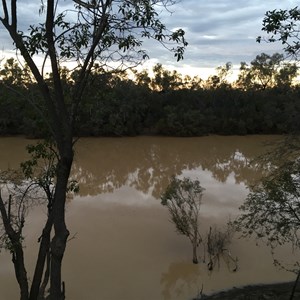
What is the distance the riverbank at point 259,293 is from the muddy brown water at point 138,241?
1.05 ft

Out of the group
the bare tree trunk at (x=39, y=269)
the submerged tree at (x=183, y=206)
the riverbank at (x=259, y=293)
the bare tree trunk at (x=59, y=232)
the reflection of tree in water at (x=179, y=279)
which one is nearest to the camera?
the bare tree trunk at (x=59, y=232)

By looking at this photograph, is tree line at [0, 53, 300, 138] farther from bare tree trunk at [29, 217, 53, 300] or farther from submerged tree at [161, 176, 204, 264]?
bare tree trunk at [29, 217, 53, 300]

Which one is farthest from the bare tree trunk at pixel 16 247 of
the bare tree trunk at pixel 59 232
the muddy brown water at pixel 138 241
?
the muddy brown water at pixel 138 241

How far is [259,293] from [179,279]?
222 cm

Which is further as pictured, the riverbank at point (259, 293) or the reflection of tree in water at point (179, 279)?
the reflection of tree in water at point (179, 279)

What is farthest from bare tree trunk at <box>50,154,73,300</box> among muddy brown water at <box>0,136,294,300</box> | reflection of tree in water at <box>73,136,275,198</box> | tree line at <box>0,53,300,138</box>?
tree line at <box>0,53,300,138</box>

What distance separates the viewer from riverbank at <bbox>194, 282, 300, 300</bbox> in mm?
8773

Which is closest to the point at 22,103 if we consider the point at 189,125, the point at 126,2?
the point at 126,2

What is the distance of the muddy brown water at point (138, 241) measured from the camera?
1020 cm

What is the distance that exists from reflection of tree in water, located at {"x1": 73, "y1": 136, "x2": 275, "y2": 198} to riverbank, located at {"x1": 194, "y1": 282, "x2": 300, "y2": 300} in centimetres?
871

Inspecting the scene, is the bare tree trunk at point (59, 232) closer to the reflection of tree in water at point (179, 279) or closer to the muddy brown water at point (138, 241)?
the muddy brown water at point (138, 241)

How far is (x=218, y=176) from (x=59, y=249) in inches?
780

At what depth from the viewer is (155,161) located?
90.7 feet

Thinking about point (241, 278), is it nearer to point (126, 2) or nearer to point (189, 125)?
point (126, 2)
